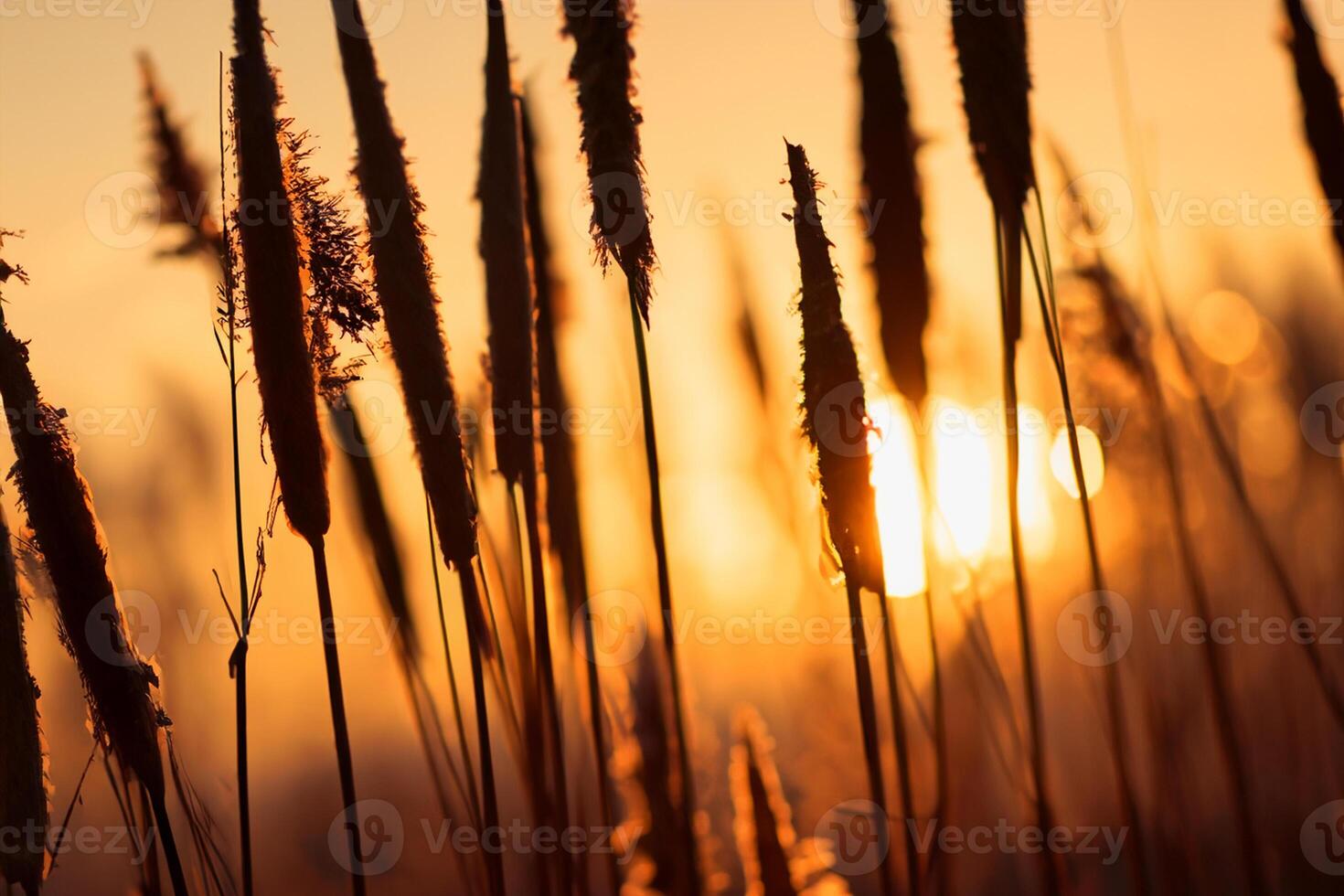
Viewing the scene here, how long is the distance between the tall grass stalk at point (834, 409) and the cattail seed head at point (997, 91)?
59 centimetres

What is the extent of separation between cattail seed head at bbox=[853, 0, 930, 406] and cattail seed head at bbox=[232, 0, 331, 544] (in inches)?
62.0

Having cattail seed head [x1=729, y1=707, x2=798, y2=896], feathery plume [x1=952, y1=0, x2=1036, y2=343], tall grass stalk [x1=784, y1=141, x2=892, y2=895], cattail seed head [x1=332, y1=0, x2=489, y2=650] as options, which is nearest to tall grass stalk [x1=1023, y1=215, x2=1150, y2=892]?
feathery plume [x1=952, y1=0, x2=1036, y2=343]

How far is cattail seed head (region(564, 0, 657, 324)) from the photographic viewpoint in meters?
2.62

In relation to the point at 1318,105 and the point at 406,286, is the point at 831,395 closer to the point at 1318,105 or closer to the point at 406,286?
the point at 406,286

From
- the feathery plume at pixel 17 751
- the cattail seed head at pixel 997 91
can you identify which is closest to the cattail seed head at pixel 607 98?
the cattail seed head at pixel 997 91

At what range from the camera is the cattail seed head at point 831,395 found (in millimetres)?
2439

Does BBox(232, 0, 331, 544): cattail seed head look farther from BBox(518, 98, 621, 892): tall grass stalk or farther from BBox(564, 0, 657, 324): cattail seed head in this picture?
BBox(518, 98, 621, 892): tall grass stalk

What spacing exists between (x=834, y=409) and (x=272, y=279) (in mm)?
1365

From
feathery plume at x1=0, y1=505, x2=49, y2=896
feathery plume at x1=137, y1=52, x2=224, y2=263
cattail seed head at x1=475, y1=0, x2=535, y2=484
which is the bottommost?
feathery plume at x1=0, y1=505, x2=49, y2=896

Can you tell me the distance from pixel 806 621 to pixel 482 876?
2.24 metres

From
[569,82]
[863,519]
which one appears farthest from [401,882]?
[569,82]

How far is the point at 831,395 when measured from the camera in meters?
2.43

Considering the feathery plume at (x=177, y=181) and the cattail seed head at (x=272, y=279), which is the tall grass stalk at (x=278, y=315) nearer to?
the cattail seed head at (x=272, y=279)

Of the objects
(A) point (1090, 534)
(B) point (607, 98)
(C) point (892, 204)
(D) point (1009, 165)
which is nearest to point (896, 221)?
(C) point (892, 204)
